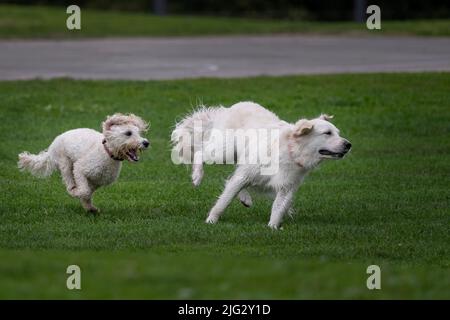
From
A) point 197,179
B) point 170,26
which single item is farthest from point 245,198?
point 170,26

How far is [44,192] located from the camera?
13.2 metres

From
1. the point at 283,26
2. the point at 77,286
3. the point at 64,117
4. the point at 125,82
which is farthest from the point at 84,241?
the point at 283,26

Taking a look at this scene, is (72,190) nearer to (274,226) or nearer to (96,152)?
(96,152)

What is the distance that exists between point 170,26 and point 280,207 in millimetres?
23293

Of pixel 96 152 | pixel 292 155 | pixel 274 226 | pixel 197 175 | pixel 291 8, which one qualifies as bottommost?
pixel 274 226

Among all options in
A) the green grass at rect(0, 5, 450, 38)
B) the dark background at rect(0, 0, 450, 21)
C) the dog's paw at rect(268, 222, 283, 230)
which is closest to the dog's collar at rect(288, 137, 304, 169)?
the dog's paw at rect(268, 222, 283, 230)

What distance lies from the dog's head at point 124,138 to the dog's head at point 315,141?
152cm

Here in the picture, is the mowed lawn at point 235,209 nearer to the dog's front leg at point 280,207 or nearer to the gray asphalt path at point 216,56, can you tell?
the dog's front leg at point 280,207

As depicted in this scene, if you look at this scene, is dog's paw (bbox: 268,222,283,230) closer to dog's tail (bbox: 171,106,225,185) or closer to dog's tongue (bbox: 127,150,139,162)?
dog's tongue (bbox: 127,150,139,162)

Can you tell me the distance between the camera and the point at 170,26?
34.2 m

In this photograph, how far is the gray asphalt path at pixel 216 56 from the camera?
77.0 ft

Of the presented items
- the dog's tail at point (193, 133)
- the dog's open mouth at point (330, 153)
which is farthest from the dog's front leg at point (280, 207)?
the dog's tail at point (193, 133)

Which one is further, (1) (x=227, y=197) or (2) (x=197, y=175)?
(2) (x=197, y=175)

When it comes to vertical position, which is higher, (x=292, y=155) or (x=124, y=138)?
(x=124, y=138)
